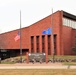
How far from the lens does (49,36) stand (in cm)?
7162

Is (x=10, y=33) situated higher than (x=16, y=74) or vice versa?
(x=10, y=33)

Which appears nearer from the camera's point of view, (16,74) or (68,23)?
(16,74)

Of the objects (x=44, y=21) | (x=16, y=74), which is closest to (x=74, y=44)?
(x=44, y=21)

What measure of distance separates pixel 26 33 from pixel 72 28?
39.9 feet

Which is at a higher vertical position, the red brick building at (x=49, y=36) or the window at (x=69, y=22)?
the window at (x=69, y=22)

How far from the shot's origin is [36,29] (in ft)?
242

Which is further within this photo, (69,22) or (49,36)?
(69,22)

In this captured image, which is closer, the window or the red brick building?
the red brick building

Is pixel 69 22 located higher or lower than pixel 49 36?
higher

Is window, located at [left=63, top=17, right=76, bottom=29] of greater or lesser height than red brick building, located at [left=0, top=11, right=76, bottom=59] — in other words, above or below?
above

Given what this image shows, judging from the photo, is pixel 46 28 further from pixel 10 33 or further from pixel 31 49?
pixel 10 33

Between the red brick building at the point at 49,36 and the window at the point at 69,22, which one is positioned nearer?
the red brick building at the point at 49,36

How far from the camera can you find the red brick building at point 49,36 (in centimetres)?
6912

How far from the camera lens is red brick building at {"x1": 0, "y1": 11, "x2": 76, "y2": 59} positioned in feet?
227
